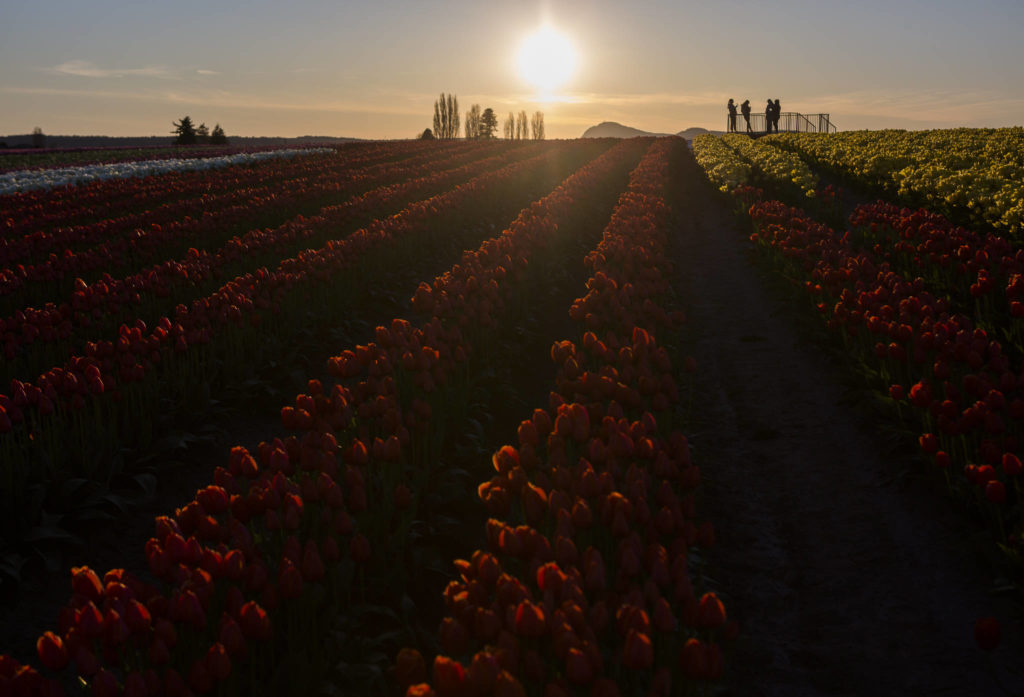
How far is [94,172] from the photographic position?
3156cm

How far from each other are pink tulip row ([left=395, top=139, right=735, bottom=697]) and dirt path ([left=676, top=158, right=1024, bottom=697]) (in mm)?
587

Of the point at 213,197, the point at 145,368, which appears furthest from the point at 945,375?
the point at 213,197

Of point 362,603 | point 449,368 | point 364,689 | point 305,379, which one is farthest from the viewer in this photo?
point 305,379

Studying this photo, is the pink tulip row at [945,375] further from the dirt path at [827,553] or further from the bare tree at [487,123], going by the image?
the bare tree at [487,123]

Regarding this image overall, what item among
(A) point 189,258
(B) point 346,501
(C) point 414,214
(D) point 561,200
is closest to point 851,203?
(D) point 561,200

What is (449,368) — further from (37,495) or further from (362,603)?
(37,495)

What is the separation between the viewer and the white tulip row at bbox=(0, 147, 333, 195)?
89.9 ft

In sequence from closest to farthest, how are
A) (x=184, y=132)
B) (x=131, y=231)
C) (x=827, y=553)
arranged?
(x=827, y=553)
(x=131, y=231)
(x=184, y=132)

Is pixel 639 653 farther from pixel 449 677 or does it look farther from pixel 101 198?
pixel 101 198

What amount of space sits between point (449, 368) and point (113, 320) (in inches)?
209

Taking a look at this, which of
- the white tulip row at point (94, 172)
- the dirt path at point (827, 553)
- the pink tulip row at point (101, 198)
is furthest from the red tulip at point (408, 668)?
the white tulip row at point (94, 172)

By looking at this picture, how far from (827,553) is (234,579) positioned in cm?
395

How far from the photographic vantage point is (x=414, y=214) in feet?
54.4

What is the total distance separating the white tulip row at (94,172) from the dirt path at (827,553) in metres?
25.7
